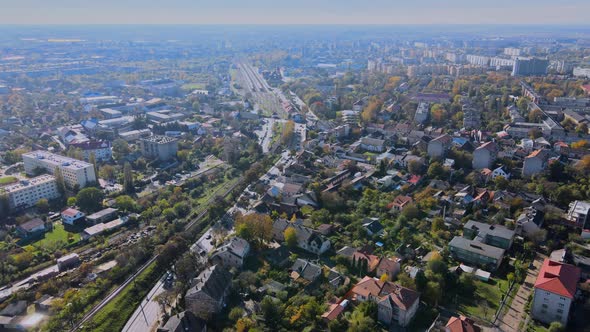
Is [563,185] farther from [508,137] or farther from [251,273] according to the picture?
[251,273]

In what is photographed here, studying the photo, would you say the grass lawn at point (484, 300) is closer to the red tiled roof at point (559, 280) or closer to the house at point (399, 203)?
the red tiled roof at point (559, 280)

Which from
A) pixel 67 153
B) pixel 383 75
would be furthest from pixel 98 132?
pixel 383 75

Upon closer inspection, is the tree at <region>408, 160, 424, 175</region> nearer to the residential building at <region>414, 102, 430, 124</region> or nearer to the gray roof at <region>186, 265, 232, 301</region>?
the residential building at <region>414, 102, 430, 124</region>

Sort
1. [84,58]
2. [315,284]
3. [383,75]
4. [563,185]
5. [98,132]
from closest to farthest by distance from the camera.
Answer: [315,284] < [563,185] < [98,132] < [383,75] < [84,58]

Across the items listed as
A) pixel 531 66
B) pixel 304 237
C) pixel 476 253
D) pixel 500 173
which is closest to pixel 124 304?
pixel 304 237

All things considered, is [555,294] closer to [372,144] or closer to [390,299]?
[390,299]

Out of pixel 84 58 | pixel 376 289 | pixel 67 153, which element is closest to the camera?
pixel 376 289
